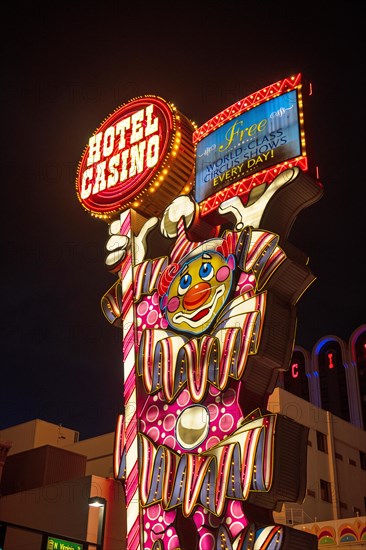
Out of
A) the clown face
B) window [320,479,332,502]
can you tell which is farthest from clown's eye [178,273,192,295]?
window [320,479,332,502]

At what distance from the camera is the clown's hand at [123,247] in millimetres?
21062

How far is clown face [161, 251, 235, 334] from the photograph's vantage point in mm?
17953

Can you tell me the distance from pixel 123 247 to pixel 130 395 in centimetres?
487

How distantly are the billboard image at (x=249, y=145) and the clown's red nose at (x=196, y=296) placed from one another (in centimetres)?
302

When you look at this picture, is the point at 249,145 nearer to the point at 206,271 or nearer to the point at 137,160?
the point at 206,271

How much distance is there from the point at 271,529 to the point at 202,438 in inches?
112

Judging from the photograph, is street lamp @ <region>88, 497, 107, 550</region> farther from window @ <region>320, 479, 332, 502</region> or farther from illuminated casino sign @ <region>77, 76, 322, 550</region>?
window @ <region>320, 479, 332, 502</region>

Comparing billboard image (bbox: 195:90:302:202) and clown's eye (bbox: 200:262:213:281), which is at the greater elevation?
billboard image (bbox: 195:90:302:202)

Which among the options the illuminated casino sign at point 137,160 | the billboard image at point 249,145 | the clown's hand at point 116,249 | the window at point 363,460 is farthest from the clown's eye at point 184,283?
the window at point 363,460

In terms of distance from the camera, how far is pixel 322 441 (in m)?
40.8

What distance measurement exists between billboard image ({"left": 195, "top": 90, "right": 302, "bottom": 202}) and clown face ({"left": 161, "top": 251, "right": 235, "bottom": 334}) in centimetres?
240

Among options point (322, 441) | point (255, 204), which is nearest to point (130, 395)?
point (255, 204)

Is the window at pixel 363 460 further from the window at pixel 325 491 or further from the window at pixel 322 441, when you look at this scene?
the window at pixel 325 491

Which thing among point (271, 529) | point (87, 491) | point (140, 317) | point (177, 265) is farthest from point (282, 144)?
point (87, 491)
